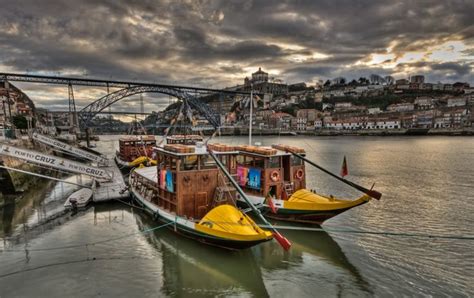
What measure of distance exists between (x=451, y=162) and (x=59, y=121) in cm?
21430

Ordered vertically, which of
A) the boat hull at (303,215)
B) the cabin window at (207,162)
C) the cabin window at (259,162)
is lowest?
the boat hull at (303,215)

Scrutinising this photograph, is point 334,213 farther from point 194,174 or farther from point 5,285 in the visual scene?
point 5,285

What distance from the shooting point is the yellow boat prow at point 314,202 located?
516 inches

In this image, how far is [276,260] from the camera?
37.8ft

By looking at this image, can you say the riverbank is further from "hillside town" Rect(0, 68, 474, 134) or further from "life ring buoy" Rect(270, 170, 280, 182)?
"life ring buoy" Rect(270, 170, 280, 182)

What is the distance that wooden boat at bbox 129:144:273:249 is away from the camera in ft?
34.5

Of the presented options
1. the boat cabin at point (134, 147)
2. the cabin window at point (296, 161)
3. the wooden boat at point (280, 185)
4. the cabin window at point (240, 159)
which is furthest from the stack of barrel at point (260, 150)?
the boat cabin at point (134, 147)

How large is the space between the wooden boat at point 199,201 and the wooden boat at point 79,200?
6.06m

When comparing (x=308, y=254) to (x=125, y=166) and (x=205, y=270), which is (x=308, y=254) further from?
(x=125, y=166)

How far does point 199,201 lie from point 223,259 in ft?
9.19

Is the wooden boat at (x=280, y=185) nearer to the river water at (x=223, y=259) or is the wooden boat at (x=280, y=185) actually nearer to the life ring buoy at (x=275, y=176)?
the life ring buoy at (x=275, y=176)

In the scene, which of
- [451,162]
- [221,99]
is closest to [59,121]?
[221,99]

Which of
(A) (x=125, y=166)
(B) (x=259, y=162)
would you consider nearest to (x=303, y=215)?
(B) (x=259, y=162)

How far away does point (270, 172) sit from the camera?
1549cm
